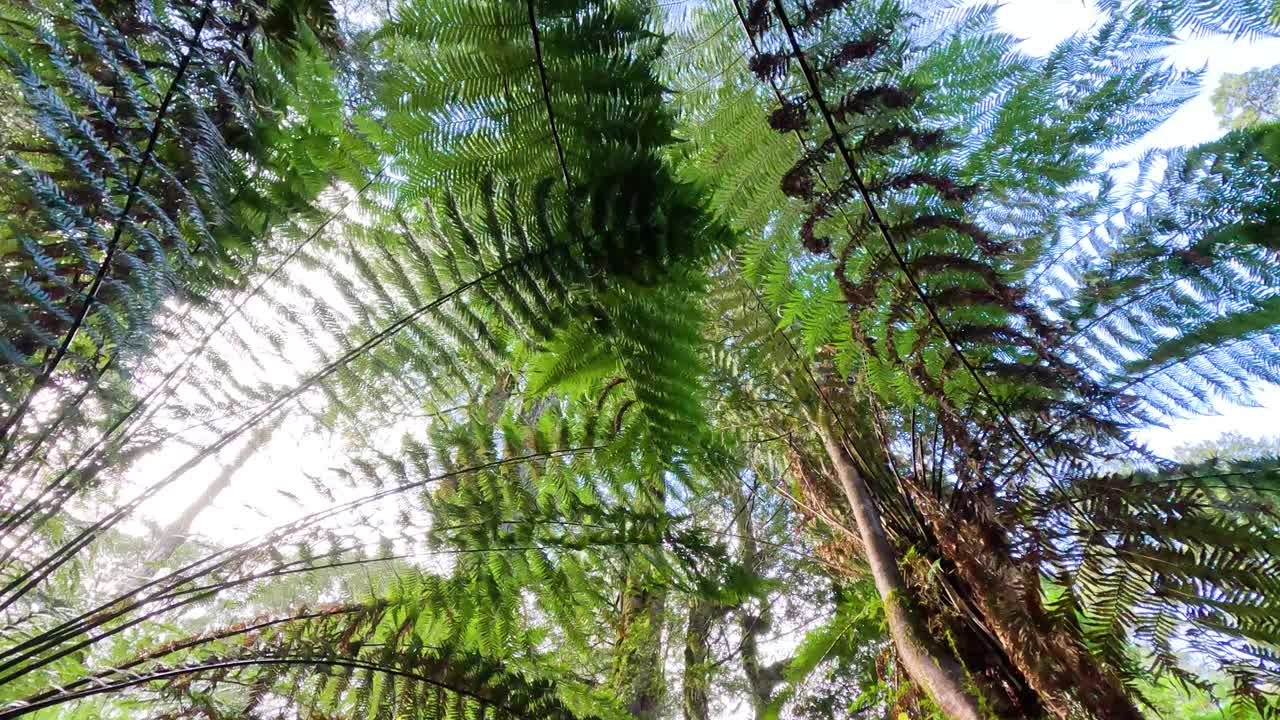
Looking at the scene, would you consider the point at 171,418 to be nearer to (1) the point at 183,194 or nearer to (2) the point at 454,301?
(1) the point at 183,194

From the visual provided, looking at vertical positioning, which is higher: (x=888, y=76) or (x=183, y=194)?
(x=888, y=76)

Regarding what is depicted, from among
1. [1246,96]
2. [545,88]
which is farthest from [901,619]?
[1246,96]

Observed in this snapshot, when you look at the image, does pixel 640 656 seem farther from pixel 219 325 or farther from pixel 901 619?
pixel 219 325

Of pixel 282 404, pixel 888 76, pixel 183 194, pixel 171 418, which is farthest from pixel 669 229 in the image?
pixel 171 418

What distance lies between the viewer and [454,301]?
43.5 inches

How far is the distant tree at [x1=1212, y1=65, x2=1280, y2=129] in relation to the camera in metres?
4.99

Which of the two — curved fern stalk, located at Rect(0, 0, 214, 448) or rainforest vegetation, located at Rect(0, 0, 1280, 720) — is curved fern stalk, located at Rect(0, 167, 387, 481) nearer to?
rainforest vegetation, located at Rect(0, 0, 1280, 720)

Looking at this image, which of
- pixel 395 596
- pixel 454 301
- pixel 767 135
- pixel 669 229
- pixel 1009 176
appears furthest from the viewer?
pixel 1009 176

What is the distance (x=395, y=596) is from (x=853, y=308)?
46.5 inches

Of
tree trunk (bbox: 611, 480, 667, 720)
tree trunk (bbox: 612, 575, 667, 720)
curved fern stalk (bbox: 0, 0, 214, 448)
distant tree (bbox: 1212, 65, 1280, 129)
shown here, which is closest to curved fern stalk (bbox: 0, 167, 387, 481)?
curved fern stalk (bbox: 0, 0, 214, 448)

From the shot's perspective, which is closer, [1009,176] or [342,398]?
[342,398]

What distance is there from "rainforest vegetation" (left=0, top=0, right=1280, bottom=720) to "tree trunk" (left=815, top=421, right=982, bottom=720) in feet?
0.04

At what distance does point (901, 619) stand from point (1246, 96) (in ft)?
23.9

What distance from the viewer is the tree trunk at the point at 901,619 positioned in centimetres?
127
